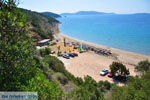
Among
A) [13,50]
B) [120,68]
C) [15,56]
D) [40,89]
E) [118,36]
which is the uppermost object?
[13,50]

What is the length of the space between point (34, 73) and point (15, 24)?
1.51 meters

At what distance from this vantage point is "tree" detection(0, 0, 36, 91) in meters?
3.21

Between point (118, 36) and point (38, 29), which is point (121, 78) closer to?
point (38, 29)

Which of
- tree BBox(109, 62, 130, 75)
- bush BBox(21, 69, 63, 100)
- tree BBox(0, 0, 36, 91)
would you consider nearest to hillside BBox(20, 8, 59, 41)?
tree BBox(0, 0, 36, 91)

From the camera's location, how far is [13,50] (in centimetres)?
320

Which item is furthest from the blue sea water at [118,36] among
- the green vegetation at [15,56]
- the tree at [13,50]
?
the tree at [13,50]

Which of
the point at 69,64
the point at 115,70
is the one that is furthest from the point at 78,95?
the point at 69,64

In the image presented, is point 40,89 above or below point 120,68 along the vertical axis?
above

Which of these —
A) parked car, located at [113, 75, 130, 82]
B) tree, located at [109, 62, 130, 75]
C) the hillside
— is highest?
the hillside

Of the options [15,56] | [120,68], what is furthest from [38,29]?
[15,56]

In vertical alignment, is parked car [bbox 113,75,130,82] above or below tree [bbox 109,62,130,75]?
below

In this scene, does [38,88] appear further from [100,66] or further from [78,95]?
[100,66]

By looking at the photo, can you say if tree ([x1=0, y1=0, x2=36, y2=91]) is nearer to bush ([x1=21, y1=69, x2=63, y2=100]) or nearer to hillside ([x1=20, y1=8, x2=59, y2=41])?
bush ([x1=21, y1=69, x2=63, y2=100])

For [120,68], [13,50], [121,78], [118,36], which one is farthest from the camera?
[118,36]
